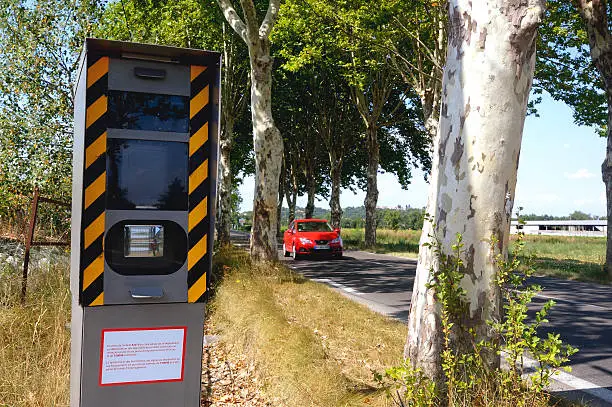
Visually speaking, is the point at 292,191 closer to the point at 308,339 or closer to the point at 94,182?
the point at 308,339

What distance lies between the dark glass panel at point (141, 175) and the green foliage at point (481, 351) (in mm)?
1784

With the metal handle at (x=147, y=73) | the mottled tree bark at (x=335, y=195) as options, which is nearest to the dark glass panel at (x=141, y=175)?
the metal handle at (x=147, y=73)

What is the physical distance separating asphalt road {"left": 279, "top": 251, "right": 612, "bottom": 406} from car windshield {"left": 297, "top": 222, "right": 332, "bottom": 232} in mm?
2482

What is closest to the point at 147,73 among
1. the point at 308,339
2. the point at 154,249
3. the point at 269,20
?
the point at 154,249

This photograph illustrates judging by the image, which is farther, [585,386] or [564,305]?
[564,305]

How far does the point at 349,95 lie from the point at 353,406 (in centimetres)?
2612

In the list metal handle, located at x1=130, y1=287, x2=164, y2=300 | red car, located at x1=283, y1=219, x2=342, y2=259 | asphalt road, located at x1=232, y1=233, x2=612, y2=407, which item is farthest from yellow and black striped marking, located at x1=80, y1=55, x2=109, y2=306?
red car, located at x1=283, y1=219, x2=342, y2=259

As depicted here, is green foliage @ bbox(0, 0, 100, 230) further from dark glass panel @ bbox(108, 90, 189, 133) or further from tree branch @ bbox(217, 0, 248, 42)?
dark glass panel @ bbox(108, 90, 189, 133)

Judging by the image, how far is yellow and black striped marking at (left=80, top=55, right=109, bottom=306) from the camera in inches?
132

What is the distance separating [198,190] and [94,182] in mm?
643

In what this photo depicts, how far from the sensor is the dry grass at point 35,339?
4312 mm

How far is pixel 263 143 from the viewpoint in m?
12.8

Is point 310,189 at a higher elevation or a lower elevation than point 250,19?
lower

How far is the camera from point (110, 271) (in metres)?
3.41
